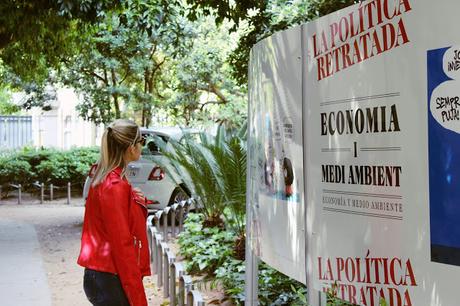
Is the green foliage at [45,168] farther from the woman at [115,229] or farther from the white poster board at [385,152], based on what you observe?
the white poster board at [385,152]

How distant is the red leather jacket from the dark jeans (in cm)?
4

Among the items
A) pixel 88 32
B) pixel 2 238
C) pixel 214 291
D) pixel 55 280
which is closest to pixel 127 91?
pixel 88 32

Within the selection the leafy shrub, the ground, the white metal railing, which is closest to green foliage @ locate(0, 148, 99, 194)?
the leafy shrub

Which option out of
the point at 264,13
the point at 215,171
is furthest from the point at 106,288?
the point at 264,13

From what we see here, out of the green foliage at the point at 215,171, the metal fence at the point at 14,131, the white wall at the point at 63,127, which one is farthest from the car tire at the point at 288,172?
the white wall at the point at 63,127

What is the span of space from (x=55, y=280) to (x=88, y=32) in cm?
643

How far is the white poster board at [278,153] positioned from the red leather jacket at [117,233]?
77 centimetres

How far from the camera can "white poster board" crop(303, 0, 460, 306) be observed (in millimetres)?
2582

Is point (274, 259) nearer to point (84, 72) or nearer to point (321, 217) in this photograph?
point (321, 217)

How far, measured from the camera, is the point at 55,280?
846 centimetres

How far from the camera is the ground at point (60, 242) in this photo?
7562 mm

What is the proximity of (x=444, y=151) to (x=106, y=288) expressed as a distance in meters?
2.01

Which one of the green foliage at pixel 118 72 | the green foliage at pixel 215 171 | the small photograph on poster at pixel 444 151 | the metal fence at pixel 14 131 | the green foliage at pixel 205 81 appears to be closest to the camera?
the small photograph on poster at pixel 444 151

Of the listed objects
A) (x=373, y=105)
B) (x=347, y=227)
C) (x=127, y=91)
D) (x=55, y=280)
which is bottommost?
(x=55, y=280)
